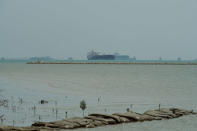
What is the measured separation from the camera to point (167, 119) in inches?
655

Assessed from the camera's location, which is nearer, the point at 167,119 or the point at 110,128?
the point at 110,128

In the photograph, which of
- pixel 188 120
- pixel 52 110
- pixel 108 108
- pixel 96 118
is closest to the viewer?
pixel 96 118

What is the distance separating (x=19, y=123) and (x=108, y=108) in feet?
22.9

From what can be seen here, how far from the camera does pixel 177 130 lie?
1459 cm

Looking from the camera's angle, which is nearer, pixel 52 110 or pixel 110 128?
pixel 110 128

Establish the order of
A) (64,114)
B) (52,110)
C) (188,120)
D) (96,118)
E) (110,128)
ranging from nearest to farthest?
(110,128) → (96,118) → (188,120) → (64,114) → (52,110)

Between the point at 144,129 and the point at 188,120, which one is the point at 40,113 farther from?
the point at 188,120

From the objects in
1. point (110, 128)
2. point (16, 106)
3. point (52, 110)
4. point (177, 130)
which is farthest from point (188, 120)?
point (16, 106)

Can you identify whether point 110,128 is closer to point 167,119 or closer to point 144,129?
point 144,129

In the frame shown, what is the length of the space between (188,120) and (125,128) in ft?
13.1

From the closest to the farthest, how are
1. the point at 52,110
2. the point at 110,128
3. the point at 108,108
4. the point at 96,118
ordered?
1. the point at 110,128
2. the point at 96,118
3. the point at 52,110
4. the point at 108,108

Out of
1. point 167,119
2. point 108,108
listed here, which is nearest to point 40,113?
point 108,108

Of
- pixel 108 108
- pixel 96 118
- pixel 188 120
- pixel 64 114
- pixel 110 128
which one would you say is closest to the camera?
pixel 110 128

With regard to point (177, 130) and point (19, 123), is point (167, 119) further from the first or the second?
point (19, 123)
